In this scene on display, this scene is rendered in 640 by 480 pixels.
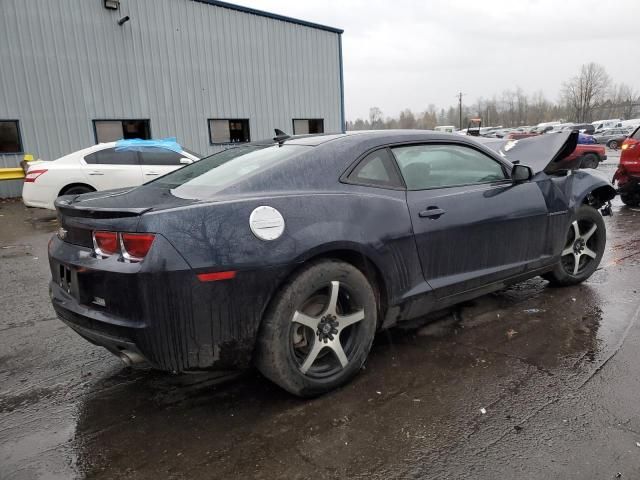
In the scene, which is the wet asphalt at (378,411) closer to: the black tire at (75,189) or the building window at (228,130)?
the black tire at (75,189)

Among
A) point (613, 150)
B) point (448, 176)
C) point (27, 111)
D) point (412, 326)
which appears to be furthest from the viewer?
point (613, 150)

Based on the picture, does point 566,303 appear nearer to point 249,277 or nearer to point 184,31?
point 249,277

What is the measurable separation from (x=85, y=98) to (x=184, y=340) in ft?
45.6

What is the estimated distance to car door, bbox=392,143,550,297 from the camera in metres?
3.16

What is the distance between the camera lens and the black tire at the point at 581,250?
4.38m

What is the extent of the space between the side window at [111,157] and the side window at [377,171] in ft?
25.0

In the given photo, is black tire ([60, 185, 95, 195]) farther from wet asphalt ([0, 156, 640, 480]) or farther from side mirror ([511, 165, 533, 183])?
side mirror ([511, 165, 533, 183])

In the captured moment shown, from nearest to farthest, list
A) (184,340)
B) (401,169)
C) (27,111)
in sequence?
(184,340), (401,169), (27,111)

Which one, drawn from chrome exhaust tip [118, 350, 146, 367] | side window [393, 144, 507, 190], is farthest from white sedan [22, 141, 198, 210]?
chrome exhaust tip [118, 350, 146, 367]

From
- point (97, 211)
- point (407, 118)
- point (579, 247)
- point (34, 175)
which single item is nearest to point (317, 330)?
point (97, 211)

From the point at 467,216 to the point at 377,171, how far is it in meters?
0.77

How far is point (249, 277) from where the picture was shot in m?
2.38

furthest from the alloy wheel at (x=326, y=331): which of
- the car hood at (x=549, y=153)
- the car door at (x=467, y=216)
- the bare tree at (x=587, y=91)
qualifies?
the bare tree at (x=587, y=91)

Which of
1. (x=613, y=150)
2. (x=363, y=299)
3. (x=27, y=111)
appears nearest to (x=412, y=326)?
(x=363, y=299)
